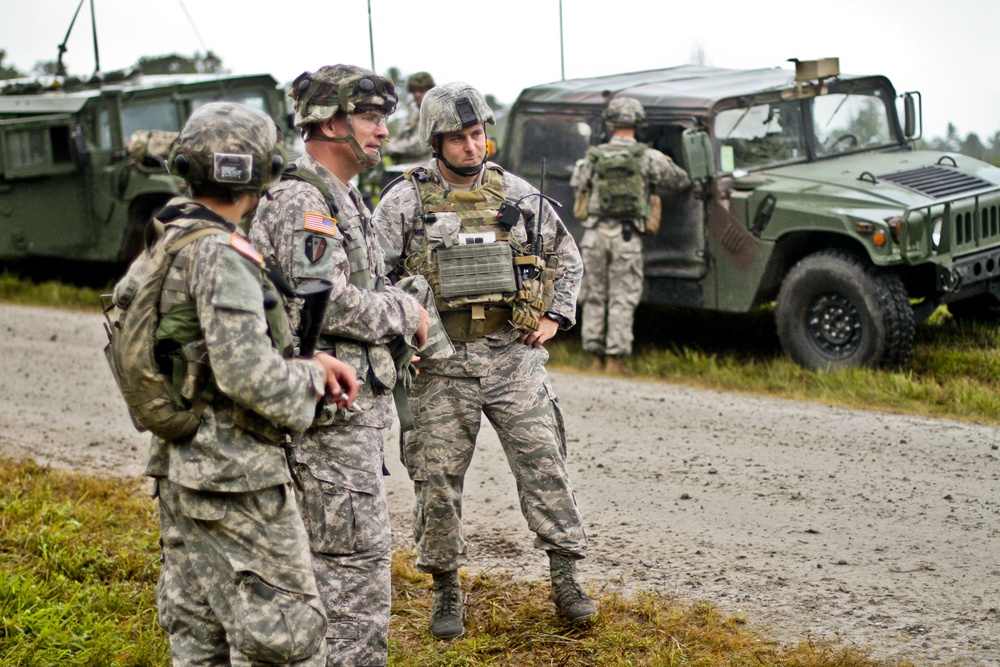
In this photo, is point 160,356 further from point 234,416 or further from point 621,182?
point 621,182

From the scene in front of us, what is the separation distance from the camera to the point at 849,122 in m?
8.95

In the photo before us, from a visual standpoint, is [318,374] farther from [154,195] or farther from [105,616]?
[154,195]

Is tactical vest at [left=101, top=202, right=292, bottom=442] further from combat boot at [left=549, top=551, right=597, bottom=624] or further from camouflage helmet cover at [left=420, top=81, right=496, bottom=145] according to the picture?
combat boot at [left=549, top=551, right=597, bottom=624]

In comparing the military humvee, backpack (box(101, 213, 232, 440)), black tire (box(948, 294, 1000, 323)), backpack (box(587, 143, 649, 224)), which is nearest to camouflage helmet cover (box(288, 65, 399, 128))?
backpack (box(101, 213, 232, 440))

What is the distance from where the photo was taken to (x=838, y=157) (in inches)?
346

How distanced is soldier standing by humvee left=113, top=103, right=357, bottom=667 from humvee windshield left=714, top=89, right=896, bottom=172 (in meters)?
5.97

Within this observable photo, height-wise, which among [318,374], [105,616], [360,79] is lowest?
[105,616]

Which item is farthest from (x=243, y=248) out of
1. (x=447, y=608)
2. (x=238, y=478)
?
(x=447, y=608)

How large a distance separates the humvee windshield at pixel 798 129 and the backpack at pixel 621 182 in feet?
1.92

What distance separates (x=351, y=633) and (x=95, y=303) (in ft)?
30.9

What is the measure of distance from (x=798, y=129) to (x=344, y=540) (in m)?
6.27

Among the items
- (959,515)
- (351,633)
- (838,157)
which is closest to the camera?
(351,633)

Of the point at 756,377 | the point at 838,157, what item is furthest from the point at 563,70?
the point at 756,377

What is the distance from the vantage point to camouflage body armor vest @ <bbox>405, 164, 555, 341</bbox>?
160 inches
